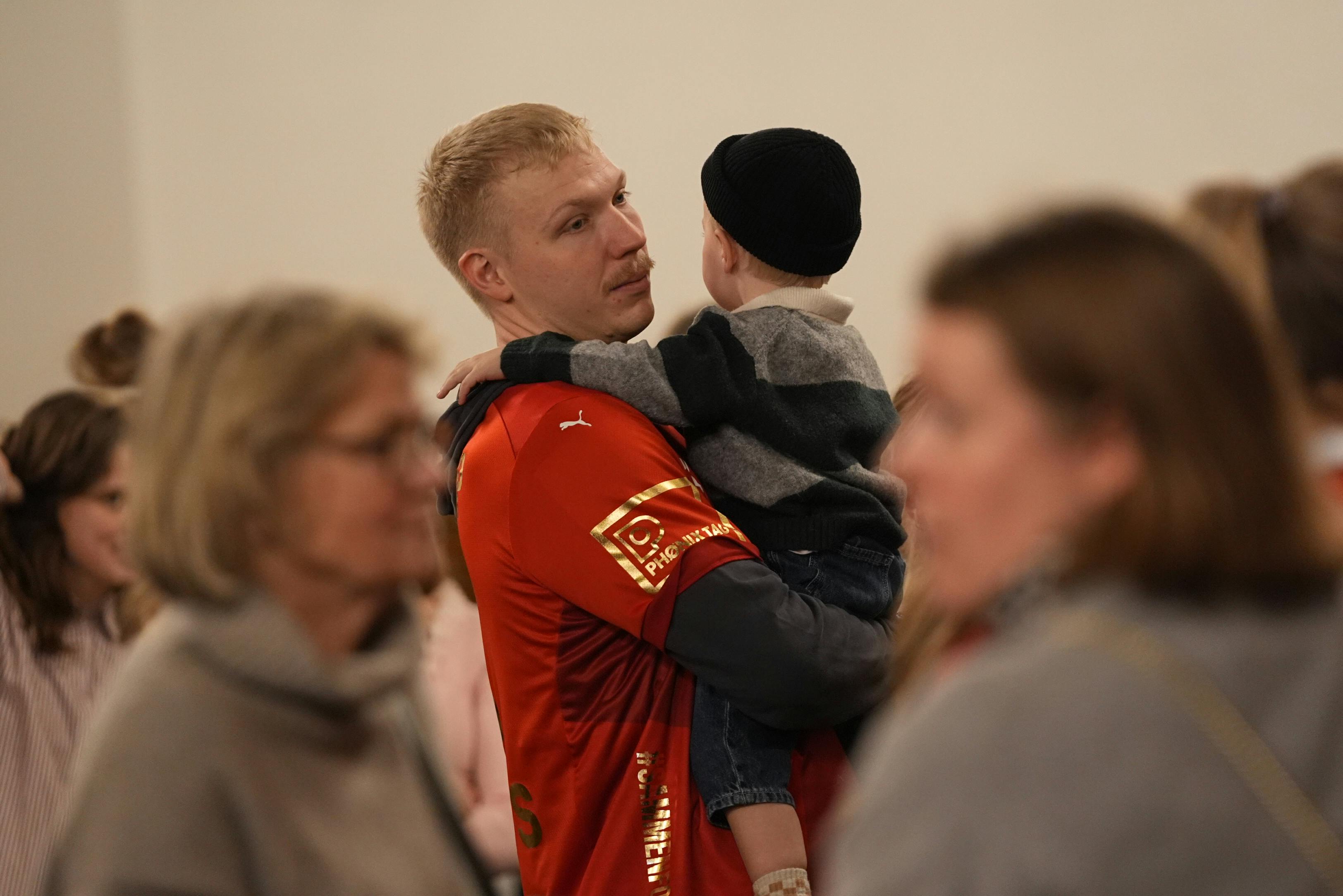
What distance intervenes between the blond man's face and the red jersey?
22cm

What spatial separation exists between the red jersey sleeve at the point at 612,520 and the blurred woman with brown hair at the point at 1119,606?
32.8 inches

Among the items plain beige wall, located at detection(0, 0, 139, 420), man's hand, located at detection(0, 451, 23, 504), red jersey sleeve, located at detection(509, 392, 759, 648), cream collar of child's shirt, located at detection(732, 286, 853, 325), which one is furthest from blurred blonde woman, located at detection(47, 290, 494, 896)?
plain beige wall, located at detection(0, 0, 139, 420)

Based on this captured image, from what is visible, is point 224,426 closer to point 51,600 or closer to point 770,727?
point 770,727

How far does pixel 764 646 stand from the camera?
169 cm

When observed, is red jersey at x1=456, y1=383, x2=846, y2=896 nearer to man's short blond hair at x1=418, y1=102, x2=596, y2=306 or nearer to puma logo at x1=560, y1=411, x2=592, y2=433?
puma logo at x1=560, y1=411, x2=592, y2=433

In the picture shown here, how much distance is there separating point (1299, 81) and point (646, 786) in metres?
3.01

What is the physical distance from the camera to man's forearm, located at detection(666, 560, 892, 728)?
1699 millimetres

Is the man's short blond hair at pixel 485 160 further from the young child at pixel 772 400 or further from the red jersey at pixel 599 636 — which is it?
the red jersey at pixel 599 636

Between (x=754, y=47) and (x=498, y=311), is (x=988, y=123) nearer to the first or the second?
(x=754, y=47)

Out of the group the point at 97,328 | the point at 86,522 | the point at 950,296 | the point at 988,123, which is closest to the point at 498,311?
the point at 86,522

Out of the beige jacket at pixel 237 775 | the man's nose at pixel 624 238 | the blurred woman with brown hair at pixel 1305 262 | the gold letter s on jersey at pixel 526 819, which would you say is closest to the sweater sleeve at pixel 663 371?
the man's nose at pixel 624 238

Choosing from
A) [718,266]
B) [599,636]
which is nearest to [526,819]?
[599,636]

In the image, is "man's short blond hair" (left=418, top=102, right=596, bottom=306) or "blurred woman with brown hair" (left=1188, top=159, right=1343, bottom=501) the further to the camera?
"man's short blond hair" (left=418, top=102, right=596, bottom=306)

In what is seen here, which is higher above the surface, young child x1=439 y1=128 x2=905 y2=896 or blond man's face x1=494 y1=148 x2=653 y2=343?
blond man's face x1=494 y1=148 x2=653 y2=343
